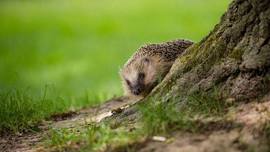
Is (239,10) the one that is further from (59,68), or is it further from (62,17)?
(62,17)

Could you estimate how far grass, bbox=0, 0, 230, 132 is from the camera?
15.8 m

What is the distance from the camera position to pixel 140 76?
748cm

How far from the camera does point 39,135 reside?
6824 millimetres

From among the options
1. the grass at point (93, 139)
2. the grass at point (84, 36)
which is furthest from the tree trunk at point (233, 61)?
the grass at point (84, 36)

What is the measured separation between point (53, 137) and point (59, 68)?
12170 mm

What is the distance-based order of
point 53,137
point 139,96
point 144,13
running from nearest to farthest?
point 53,137 → point 139,96 → point 144,13

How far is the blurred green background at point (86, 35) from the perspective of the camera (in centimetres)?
1641

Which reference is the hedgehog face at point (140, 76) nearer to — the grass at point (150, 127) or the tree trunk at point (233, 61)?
the tree trunk at point (233, 61)

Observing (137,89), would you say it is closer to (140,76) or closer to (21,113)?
(140,76)

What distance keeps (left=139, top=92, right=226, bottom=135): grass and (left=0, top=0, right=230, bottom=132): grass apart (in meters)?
3.77

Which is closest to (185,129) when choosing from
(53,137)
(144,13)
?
(53,137)

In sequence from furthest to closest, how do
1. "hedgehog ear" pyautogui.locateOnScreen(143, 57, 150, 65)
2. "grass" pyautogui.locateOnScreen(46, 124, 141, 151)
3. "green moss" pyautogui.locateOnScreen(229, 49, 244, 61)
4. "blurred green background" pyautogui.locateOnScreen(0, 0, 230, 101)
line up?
"blurred green background" pyautogui.locateOnScreen(0, 0, 230, 101) → "hedgehog ear" pyautogui.locateOnScreen(143, 57, 150, 65) → "green moss" pyautogui.locateOnScreen(229, 49, 244, 61) → "grass" pyautogui.locateOnScreen(46, 124, 141, 151)

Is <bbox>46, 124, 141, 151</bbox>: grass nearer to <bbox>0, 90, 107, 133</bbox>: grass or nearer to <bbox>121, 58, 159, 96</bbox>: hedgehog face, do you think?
<bbox>0, 90, 107, 133</bbox>: grass

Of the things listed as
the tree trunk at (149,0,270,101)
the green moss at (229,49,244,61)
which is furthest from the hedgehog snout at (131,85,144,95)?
the green moss at (229,49,244,61)
